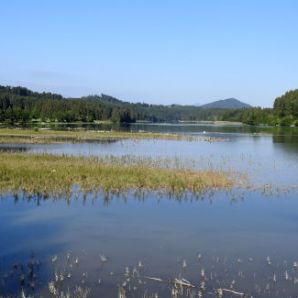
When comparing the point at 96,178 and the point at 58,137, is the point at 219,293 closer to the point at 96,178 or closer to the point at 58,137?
the point at 96,178

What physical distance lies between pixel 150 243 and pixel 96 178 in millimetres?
12596

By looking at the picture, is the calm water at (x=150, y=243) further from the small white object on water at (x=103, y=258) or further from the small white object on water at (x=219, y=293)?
the small white object on water at (x=219, y=293)

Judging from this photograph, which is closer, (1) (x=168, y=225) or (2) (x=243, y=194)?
(1) (x=168, y=225)

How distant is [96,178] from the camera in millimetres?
29234

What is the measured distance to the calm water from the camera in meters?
13.1

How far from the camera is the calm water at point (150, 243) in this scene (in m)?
13.1

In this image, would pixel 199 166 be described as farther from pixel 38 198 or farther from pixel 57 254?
pixel 57 254

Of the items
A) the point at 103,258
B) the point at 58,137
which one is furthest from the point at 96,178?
the point at 58,137

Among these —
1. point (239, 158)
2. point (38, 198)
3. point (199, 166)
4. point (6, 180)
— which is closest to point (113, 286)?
point (38, 198)

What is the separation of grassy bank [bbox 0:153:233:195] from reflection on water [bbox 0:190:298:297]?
218 centimetres

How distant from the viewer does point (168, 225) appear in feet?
65.6

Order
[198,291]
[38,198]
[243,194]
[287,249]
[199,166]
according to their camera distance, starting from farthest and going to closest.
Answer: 1. [199,166]
2. [243,194]
3. [38,198]
4. [287,249]
5. [198,291]

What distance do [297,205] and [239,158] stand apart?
25.0 m

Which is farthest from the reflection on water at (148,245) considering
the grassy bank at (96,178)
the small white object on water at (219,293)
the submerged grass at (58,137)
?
the submerged grass at (58,137)
